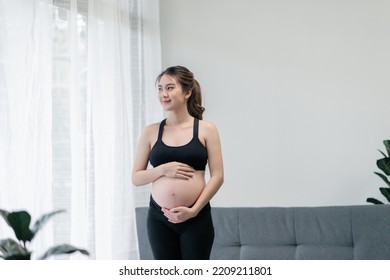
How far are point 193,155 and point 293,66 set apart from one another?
2018 millimetres

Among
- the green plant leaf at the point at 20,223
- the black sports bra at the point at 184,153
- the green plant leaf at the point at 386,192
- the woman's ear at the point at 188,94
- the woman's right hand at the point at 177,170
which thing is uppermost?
the woman's ear at the point at 188,94

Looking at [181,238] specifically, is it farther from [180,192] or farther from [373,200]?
[373,200]

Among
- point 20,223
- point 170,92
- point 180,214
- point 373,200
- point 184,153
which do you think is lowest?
point 373,200

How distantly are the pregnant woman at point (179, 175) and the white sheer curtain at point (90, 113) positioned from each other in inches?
28.2

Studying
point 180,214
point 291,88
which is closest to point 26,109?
point 180,214

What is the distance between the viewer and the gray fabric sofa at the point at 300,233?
11.3 ft

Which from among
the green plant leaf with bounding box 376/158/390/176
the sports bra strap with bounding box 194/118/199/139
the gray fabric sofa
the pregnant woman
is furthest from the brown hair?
the green plant leaf with bounding box 376/158/390/176

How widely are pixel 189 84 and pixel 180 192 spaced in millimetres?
428

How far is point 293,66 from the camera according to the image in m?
4.36

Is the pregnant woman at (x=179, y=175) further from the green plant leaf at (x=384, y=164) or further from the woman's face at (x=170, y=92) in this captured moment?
the green plant leaf at (x=384, y=164)

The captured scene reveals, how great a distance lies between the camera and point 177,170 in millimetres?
2510

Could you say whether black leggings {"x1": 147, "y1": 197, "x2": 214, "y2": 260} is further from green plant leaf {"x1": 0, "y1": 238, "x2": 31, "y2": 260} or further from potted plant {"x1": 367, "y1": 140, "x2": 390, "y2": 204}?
potted plant {"x1": 367, "y1": 140, "x2": 390, "y2": 204}

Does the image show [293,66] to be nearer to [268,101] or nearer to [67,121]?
[268,101]

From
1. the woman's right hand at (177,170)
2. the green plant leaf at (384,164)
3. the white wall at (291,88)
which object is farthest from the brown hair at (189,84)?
the white wall at (291,88)
